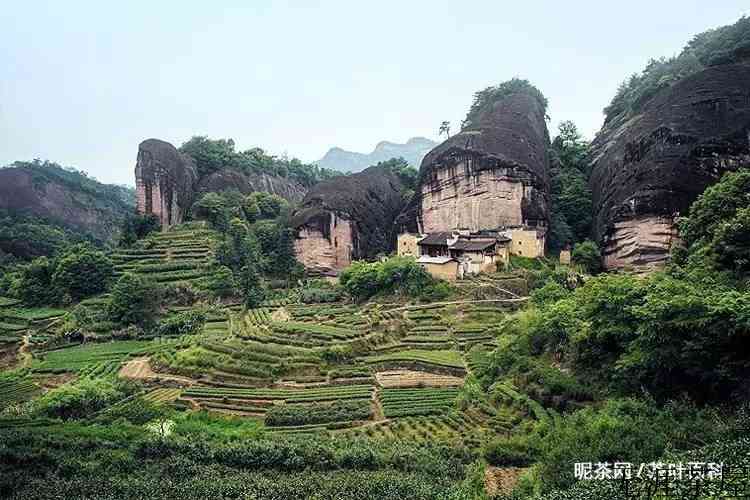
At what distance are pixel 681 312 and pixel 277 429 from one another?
15742 millimetres

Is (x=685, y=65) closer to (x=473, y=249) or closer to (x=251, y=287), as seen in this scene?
(x=473, y=249)

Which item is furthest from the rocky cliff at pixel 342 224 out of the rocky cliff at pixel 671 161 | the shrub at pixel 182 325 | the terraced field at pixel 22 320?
the rocky cliff at pixel 671 161

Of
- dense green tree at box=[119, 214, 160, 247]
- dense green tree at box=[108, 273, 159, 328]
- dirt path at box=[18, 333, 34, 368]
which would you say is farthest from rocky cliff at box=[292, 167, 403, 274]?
dirt path at box=[18, 333, 34, 368]

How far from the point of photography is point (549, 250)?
42.6m

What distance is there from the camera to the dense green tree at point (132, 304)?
37594 mm

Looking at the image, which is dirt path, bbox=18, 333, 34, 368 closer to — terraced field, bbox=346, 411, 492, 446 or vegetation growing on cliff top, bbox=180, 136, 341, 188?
terraced field, bbox=346, 411, 492, 446

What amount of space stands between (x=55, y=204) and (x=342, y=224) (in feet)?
184

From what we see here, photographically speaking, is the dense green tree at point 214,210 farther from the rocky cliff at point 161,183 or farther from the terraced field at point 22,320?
the terraced field at point 22,320

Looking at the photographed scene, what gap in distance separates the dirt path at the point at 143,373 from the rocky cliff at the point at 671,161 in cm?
2952

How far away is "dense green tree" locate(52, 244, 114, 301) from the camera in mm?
42875

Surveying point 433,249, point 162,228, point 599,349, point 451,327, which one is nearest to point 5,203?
point 162,228

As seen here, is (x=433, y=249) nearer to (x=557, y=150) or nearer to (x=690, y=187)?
(x=690, y=187)

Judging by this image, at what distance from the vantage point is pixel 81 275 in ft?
141

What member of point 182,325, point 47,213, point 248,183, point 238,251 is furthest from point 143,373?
point 47,213
